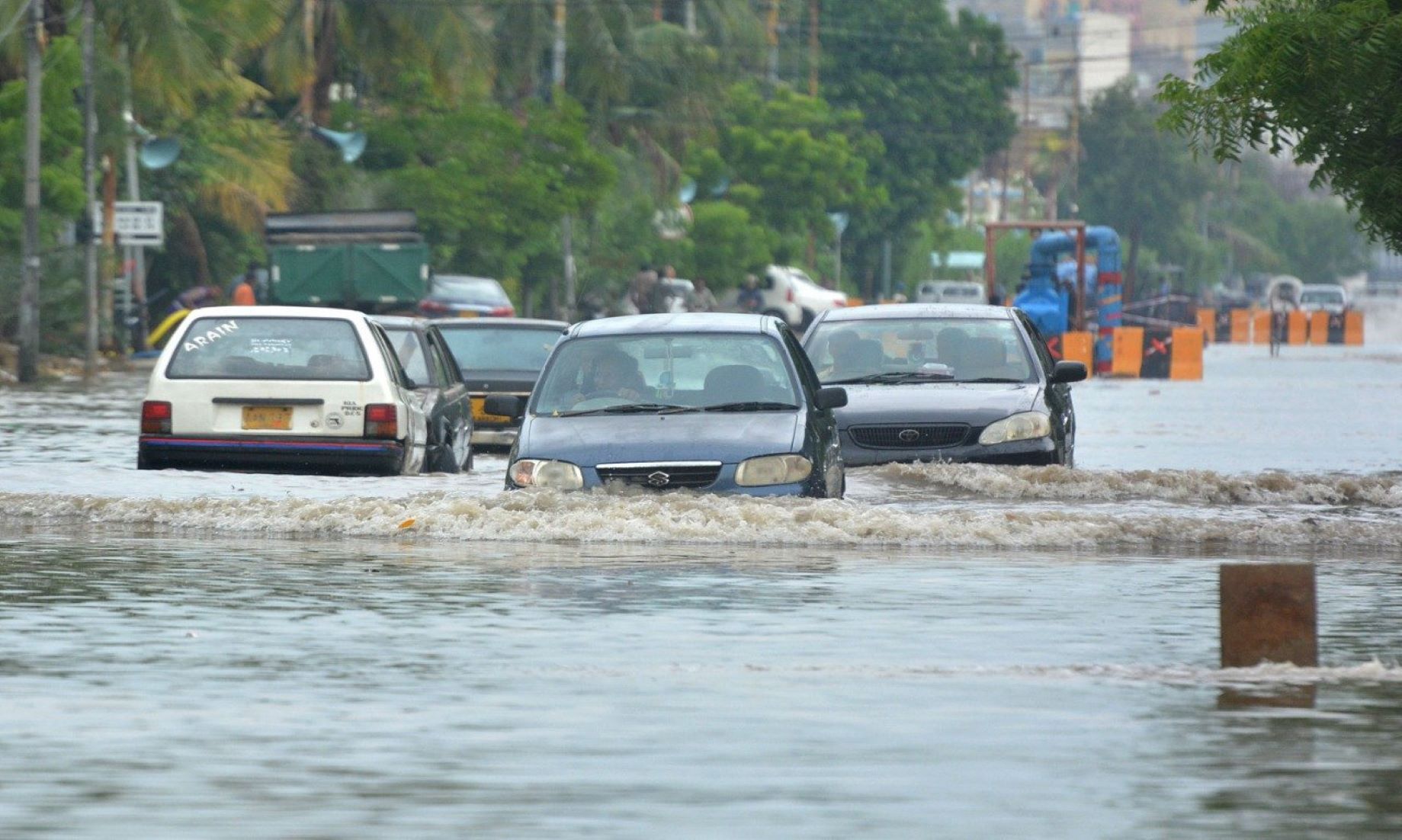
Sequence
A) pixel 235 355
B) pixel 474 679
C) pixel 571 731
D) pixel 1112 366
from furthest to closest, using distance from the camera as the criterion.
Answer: pixel 1112 366, pixel 235 355, pixel 474 679, pixel 571 731

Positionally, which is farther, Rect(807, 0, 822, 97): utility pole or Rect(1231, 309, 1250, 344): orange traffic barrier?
Rect(807, 0, 822, 97): utility pole

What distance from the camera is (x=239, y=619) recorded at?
12312mm

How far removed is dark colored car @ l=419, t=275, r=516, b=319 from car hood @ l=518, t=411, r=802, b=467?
35.0m

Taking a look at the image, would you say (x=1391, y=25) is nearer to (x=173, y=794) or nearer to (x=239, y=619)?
(x=239, y=619)

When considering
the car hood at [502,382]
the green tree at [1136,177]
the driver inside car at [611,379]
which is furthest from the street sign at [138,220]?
the green tree at [1136,177]

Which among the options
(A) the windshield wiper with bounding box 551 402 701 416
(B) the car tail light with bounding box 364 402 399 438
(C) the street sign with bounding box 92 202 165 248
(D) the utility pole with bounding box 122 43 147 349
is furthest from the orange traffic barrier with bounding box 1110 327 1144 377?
(A) the windshield wiper with bounding box 551 402 701 416

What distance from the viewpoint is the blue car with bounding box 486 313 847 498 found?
15.9 metres

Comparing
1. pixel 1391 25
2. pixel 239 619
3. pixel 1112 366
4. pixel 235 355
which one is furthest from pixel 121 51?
pixel 239 619

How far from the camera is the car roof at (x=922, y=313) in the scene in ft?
69.2

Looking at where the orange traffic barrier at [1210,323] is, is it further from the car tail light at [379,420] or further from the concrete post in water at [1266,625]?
the concrete post in water at [1266,625]

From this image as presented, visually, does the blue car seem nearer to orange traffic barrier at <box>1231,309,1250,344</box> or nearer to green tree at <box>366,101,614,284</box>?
green tree at <box>366,101,614,284</box>

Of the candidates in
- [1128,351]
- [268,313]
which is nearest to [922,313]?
[268,313]

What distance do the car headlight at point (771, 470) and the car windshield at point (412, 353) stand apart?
7.03m

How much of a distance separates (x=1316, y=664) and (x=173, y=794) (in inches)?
175
